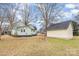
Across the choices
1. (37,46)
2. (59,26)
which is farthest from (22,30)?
(59,26)

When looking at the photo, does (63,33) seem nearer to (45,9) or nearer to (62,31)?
(62,31)

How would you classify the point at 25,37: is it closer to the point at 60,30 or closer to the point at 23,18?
the point at 23,18

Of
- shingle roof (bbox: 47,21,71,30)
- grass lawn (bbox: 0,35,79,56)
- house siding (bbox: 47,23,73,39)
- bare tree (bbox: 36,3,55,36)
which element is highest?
bare tree (bbox: 36,3,55,36)

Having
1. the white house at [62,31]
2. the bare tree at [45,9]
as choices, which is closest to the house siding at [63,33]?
the white house at [62,31]

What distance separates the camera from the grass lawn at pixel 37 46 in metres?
1.76

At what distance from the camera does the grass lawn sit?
176 cm

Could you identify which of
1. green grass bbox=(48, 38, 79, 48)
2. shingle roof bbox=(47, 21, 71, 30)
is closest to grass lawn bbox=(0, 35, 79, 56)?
green grass bbox=(48, 38, 79, 48)

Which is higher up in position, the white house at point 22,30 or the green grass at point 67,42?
the white house at point 22,30

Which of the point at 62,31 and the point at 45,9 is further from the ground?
the point at 45,9

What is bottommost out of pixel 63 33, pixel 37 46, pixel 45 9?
pixel 37 46

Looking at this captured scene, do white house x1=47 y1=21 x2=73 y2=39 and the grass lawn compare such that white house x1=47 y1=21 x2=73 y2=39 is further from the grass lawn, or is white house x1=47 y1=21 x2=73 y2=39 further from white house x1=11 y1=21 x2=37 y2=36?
white house x1=11 y1=21 x2=37 y2=36

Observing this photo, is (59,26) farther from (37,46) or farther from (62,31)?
(37,46)

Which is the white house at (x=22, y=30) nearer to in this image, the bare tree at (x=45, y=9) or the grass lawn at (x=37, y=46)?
the grass lawn at (x=37, y=46)

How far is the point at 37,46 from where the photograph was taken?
1.77 m
